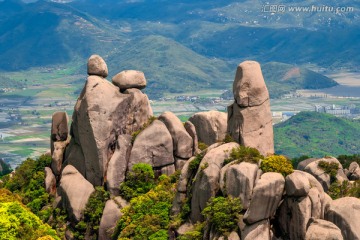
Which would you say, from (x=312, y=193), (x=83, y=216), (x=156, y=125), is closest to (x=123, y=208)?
(x=83, y=216)

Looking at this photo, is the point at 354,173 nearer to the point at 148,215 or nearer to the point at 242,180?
the point at 148,215

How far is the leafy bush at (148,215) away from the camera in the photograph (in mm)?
53281

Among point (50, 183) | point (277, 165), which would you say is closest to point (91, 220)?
point (50, 183)

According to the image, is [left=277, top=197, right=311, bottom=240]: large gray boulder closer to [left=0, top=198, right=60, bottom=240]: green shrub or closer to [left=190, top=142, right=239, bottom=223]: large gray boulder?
[left=190, top=142, right=239, bottom=223]: large gray boulder

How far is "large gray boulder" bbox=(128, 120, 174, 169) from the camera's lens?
6169 centimetres

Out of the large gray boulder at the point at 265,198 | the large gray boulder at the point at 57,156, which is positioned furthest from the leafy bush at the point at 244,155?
the large gray boulder at the point at 57,156

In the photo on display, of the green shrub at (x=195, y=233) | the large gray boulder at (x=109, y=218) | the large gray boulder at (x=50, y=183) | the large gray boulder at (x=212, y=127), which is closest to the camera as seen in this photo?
the green shrub at (x=195, y=233)

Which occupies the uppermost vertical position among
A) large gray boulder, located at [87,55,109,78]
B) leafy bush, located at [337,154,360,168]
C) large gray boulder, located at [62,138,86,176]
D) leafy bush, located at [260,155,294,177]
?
large gray boulder, located at [87,55,109,78]

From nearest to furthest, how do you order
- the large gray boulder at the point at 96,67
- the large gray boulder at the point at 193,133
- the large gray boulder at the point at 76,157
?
the large gray boulder at the point at 76,157 < the large gray boulder at the point at 193,133 < the large gray boulder at the point at 96,67

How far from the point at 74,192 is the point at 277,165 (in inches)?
835

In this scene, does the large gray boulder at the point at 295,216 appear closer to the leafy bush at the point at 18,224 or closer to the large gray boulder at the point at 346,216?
the large gray boulder at the point at 346,216

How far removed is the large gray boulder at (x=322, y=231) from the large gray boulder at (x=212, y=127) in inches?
1025

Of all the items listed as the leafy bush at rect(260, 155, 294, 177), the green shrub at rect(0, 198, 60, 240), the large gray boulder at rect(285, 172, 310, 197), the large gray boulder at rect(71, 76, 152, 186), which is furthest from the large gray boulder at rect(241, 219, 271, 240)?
the large gray boulder at rect(71, 76, 152, 186)

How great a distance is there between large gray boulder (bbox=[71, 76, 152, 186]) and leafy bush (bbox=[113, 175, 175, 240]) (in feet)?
17.0
